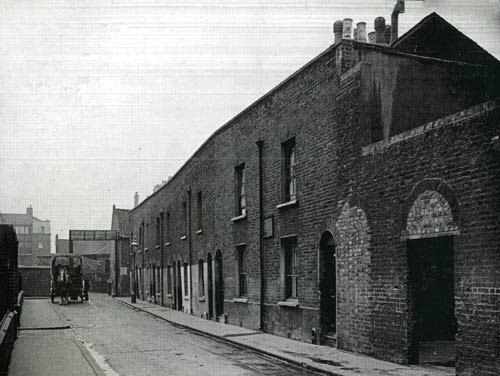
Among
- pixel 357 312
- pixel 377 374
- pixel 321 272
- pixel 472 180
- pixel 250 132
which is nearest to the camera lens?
pixel 472 180

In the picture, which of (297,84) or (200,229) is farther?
(200,229)

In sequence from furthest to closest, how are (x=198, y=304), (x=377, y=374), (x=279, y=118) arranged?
(x=198, y=304), (x=279, y=118), (x=377, y=374)

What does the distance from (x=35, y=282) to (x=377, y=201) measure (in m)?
42.6

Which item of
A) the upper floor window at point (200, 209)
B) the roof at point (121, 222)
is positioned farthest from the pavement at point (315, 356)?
the roof at point (121, 222)

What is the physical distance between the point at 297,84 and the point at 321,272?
465cm

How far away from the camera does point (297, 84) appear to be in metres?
16.1

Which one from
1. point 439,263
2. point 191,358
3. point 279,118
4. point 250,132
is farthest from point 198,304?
point 439,263

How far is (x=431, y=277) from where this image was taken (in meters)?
13.2

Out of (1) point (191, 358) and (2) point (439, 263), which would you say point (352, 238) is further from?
(1) point (191, 358)

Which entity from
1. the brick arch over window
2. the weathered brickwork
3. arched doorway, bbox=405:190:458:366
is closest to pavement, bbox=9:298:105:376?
the weathered brickwork

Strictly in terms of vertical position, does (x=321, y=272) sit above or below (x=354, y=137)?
below

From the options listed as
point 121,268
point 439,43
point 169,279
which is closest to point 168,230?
point 169,279

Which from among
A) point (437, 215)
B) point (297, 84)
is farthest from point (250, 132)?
point (437, 215)

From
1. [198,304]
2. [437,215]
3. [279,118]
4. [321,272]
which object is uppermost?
[279,118]
